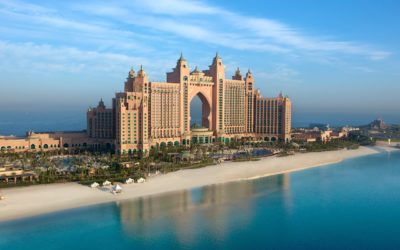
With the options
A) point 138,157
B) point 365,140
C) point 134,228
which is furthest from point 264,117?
point 134,228

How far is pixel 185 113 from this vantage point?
8025cm

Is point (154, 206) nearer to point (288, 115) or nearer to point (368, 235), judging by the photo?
point (368, 235)

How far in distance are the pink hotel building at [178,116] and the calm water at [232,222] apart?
81.0 ft

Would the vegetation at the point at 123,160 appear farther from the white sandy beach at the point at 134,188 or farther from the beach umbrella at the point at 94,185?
the white sandy beach at the point at 134,188

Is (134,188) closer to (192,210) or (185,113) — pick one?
(192,210)

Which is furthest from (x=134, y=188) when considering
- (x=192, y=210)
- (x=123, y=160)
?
(x=123, y=160)

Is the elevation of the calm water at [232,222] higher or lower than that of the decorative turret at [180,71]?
lower

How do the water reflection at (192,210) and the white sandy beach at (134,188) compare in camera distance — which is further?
the white sandy beach at (134,188)

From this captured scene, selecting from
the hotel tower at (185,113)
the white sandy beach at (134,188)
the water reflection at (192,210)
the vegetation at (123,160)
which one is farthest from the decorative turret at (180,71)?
the water reflection at (192,210)

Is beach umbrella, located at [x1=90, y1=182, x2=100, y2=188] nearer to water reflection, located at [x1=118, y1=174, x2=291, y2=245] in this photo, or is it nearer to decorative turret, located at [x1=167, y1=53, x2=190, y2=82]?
water reflection, located at [x1=118, y1=174, x2=291, y2=245]

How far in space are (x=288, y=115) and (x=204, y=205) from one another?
2135 inches

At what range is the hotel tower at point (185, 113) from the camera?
6697 centimetres

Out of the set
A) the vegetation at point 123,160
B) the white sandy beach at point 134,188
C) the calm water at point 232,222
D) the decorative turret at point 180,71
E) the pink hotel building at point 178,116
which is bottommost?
the calm water at point 232,222

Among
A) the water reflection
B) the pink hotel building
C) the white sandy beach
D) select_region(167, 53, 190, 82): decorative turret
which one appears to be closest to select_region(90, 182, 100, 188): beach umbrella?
the white sandy beach
